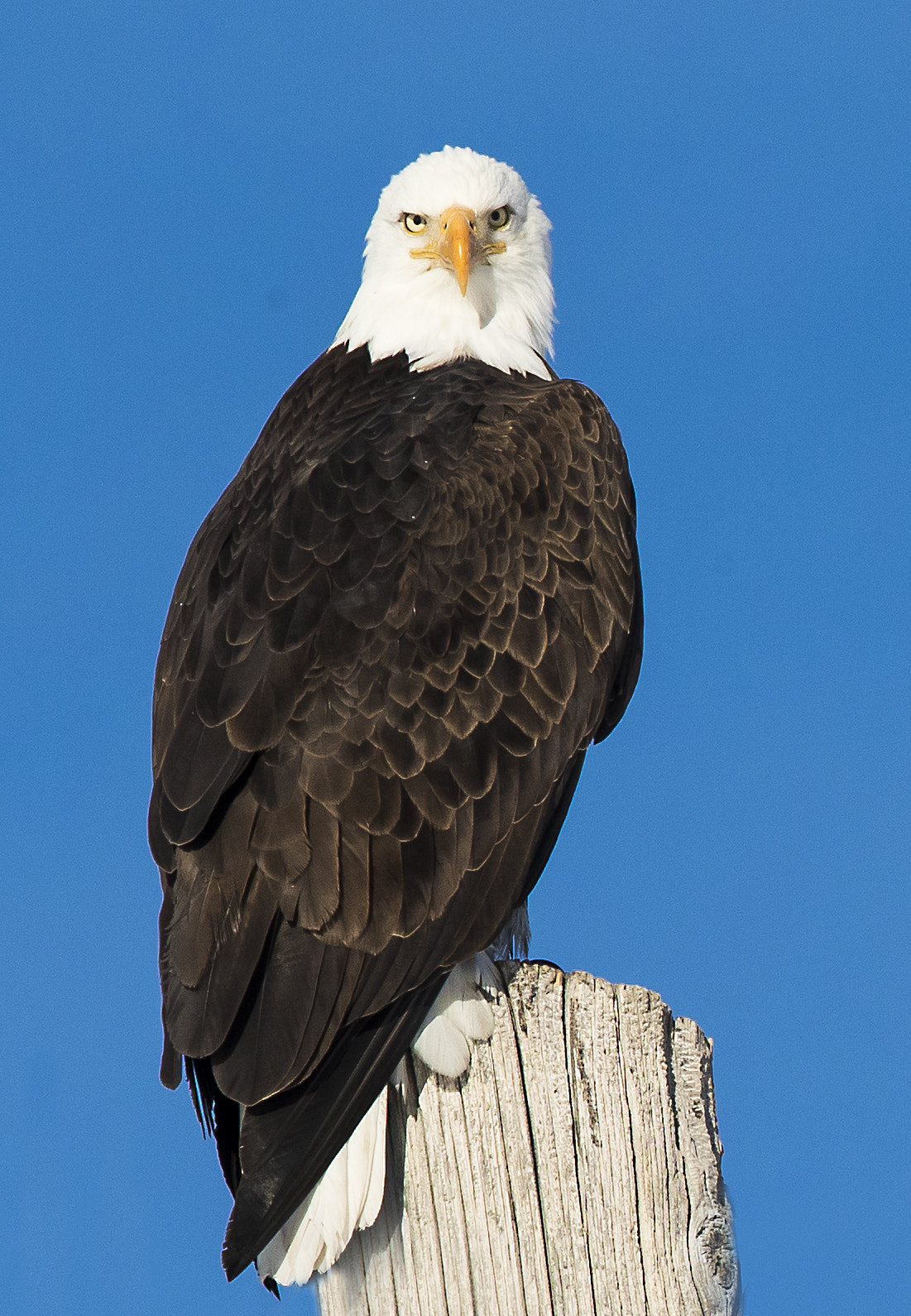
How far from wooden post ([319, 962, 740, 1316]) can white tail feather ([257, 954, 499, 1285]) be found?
5cm

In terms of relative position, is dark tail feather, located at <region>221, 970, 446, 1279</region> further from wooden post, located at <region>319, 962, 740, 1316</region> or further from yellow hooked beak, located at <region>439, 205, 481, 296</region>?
yellow hooked beak, located at <region>439, 205, 481, 296</region>

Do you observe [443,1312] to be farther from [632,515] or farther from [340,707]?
[632,515]

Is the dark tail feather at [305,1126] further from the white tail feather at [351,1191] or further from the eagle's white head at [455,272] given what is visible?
the eagle's white head at [455,272]

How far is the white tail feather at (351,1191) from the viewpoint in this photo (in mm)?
4324

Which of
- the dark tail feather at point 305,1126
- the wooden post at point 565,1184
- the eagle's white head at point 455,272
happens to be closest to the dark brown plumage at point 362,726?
the dark tail feather at point 305,1126

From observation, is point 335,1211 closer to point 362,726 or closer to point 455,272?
point 362,726

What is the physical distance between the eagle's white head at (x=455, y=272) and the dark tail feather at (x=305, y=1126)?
3030 millimetres

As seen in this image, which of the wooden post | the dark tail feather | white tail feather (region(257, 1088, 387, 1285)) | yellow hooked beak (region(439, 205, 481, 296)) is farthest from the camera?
yellow hooked beak (region(439, 205, 481, 296))

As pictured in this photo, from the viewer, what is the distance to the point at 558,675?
5.51 metres

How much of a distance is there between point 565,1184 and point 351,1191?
0.63 meters

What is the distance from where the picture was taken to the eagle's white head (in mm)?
6781

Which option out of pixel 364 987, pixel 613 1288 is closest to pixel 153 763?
pixel 364 987

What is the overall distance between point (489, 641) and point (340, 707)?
61cm

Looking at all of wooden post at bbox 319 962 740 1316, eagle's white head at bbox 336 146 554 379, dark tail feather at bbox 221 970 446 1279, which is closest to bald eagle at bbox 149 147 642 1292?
dark tail feather at bbox 221 970 446 1279
